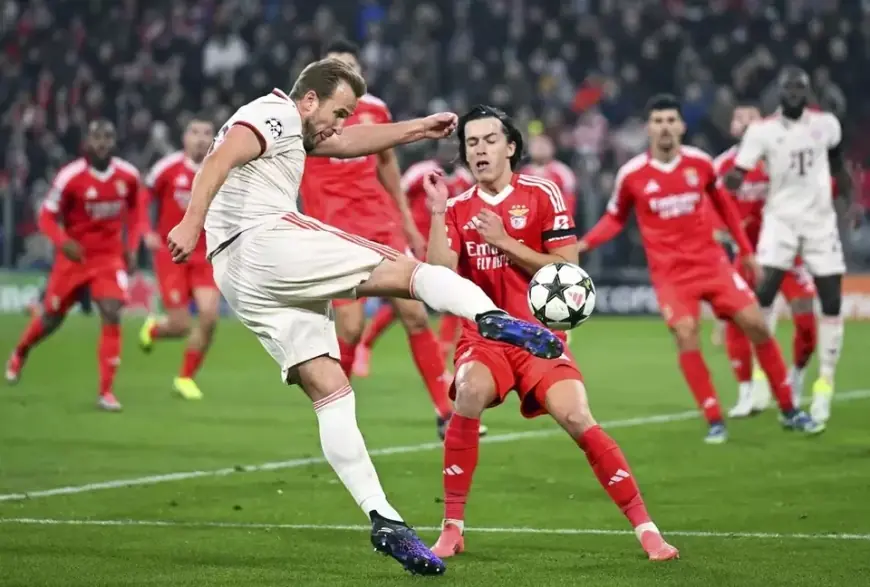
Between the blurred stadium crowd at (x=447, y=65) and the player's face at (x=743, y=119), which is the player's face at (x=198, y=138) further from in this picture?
the blurred stadium crowd at (x=447, y=65)

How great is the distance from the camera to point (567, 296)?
6.10 m

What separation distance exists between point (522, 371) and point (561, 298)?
1.98 feet

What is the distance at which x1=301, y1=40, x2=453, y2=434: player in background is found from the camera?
1019cm

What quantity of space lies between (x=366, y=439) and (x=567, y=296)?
4977 millimetres

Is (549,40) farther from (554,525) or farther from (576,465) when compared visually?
(554,525)

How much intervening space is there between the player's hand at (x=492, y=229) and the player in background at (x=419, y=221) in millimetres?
7895

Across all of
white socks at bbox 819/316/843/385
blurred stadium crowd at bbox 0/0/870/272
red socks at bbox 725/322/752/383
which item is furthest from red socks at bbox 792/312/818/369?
blurred stadium crowd at bbox 0/0/870/272

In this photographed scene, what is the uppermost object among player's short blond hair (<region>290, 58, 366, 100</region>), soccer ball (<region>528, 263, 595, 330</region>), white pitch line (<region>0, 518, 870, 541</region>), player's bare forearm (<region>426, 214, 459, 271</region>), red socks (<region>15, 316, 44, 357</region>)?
player's short blond hair (<region>290, 58, 366, 100</region>)

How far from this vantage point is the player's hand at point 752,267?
10.7 meters

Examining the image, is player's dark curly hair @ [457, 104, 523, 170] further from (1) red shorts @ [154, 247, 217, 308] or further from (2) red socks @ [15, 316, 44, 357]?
(2) red socks @ [15, 316, 44, 357]

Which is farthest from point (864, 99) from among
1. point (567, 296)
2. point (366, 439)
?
point (567, 296)

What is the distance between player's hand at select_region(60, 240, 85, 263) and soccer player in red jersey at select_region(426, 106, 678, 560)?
656cm

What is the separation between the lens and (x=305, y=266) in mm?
6027

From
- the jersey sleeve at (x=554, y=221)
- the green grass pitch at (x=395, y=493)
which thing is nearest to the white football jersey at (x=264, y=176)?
the jersey sleeve at (x=554, y=221)
